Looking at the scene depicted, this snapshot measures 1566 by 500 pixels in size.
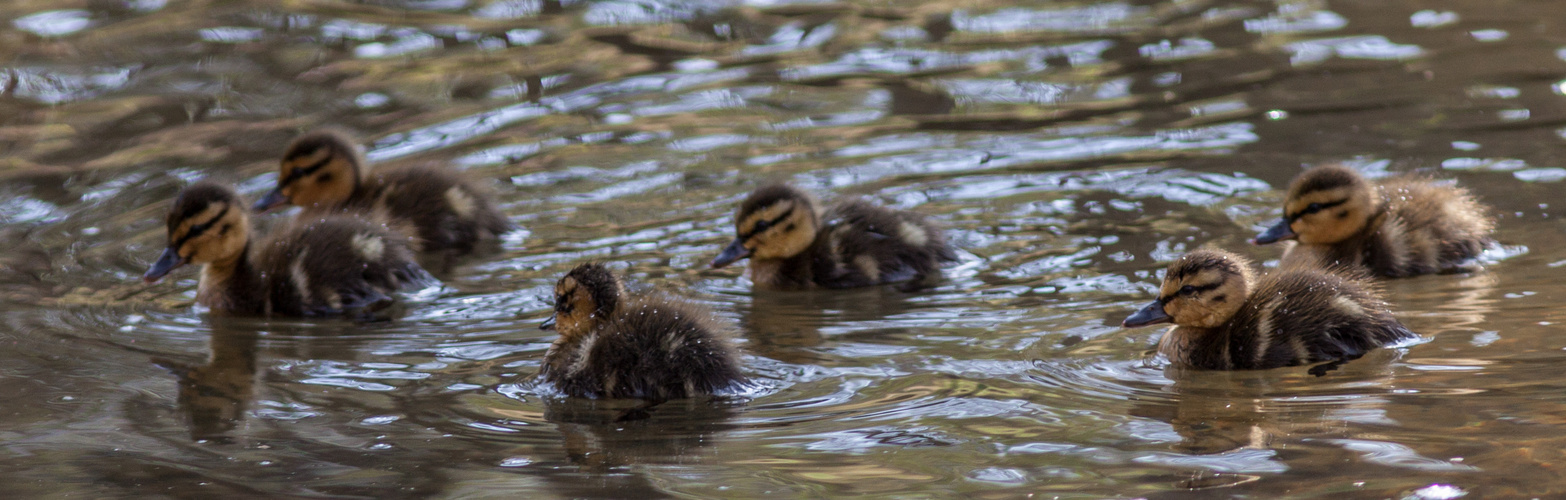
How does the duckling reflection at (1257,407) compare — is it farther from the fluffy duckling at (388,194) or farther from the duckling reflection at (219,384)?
the fluffy duckling at (388,194)

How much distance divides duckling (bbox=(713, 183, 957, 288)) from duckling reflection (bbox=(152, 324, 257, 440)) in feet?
4.89

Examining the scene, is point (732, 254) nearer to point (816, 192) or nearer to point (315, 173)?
point (816, 192)

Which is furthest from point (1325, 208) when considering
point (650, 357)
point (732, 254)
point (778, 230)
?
point (650, 357)

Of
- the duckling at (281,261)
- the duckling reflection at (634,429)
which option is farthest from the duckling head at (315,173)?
the duckling reflection at (634,429)

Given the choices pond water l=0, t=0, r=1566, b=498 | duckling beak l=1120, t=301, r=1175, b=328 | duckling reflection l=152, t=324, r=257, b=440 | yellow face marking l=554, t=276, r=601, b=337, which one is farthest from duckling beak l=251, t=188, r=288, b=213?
duckling beak l=1120, t=301, r=1175, b=328

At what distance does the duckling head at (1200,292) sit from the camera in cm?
405

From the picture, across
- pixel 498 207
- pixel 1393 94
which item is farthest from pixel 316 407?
pixel 1393 94

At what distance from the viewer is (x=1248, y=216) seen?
5.53 m

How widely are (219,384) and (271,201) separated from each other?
1967 mm

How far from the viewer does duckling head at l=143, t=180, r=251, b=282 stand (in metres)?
5.21

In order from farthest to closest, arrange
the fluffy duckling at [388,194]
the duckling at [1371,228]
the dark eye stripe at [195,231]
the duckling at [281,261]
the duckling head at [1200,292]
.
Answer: the fluffy duckling at [388,194] < the dark eye stripe at [195,231] < the duckling at [281,261] < the duckling at [1371,228] < the duckling head at [1200,292]

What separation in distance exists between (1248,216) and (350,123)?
4.25 m

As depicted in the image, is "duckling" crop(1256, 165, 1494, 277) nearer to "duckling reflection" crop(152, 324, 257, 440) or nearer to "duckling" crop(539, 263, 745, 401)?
"duckling" crop(539, 263, 745, 401)

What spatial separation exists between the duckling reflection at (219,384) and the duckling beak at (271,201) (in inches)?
51.0
